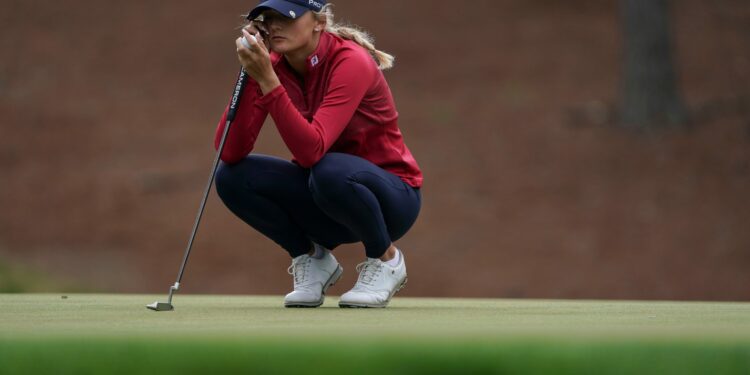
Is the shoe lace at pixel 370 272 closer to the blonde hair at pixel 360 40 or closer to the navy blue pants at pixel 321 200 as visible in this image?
the navy blue pants at pixel 321 200

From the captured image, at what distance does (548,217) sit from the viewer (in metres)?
11.8

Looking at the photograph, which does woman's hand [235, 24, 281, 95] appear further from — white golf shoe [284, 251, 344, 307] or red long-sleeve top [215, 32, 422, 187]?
white golf shoe [284, 251, 344, 307]

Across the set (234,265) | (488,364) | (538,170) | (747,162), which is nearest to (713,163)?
(747,162)

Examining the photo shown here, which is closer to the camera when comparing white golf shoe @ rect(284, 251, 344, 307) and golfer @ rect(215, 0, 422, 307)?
golfer @ rect(215, 0, 422, 307)

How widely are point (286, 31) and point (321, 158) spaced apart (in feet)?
1.20

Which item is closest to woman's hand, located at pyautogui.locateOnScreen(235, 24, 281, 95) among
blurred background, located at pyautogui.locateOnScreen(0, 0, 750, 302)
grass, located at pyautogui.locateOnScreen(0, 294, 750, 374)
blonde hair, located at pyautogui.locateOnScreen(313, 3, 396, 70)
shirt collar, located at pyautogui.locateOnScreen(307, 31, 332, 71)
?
shirt collar, located at pyautogui.locateOnScreen(307, 31, 332, 71)

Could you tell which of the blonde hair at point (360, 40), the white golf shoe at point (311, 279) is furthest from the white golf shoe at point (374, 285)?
the blonde hair at point (360, 40)

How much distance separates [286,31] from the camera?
147 inches

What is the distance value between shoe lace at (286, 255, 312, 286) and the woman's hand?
74 centimetres

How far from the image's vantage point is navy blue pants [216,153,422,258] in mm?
3736

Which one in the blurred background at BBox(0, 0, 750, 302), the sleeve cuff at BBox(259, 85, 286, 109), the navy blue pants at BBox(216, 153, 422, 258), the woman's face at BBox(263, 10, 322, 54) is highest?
the woman's face at BBox(263, 10, 322, 54)

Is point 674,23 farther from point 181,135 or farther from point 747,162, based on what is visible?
point 181,135

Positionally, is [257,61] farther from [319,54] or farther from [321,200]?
[321,200]

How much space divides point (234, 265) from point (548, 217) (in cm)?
278
